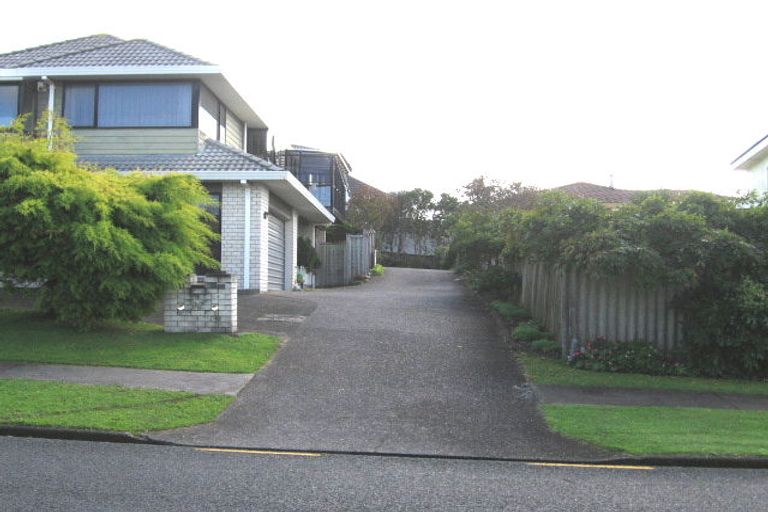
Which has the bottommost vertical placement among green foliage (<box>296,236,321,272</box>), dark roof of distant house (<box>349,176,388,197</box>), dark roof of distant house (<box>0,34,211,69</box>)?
green foliage (<box>296,236,321,272</box>)

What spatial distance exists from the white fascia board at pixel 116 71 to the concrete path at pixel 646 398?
38.4 ft

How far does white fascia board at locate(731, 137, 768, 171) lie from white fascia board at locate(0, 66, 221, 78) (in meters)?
15.7

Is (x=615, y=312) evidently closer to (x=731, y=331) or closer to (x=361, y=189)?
(x=731, y=331)

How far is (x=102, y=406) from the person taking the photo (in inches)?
308

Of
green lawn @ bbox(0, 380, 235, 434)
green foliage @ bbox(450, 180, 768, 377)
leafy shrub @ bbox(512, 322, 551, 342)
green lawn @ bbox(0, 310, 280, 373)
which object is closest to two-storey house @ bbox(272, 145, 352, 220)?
green lawn @ bbox(0, 310, 280, 373)

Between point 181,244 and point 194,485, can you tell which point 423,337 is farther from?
point 194,485

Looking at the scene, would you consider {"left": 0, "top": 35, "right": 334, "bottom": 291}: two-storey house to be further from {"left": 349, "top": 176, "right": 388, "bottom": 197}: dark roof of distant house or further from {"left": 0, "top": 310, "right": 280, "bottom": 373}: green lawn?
{"left": 349, "top": 176, "right": 388, "bottom": 197}: dark roof of distant house

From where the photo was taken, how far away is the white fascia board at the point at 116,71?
16.6 metres

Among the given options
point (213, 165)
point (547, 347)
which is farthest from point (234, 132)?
point (547, 347)

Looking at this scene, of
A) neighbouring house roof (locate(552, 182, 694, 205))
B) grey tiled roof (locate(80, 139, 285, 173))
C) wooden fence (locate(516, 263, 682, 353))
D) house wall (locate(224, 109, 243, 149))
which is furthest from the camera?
neighbouring house roof (locate(552, 182, 694, 205))

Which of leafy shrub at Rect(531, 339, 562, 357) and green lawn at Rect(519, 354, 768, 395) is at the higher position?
leafy shrub at Rect(531, 339, 562, 357)

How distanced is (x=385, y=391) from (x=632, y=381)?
3654 millimetres

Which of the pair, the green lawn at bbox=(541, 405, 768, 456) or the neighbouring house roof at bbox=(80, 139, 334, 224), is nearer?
the green lawn at bbox=(541, 405, 768, 456)

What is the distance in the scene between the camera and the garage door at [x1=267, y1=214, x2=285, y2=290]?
18422 millimetres
